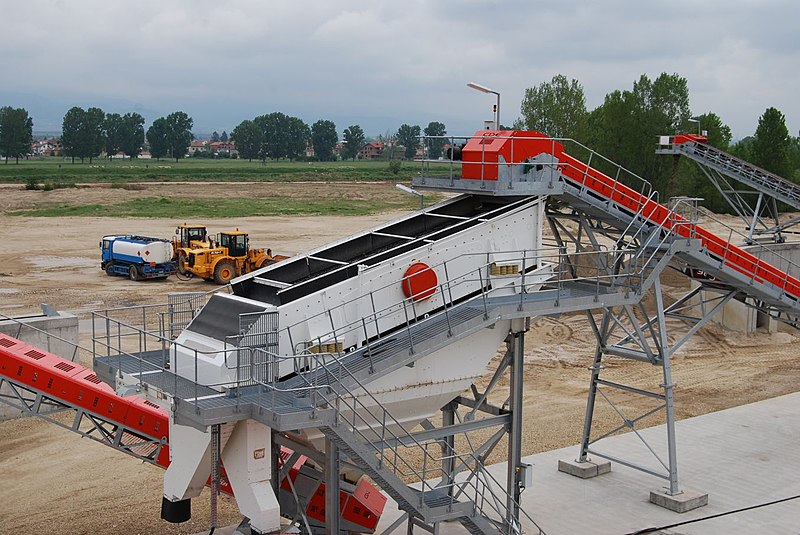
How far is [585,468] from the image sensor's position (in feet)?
67.3

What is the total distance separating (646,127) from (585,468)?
4141 cm

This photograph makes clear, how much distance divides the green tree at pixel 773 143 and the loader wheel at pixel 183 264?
140 feet

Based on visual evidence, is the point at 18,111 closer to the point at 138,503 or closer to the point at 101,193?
the point at 101,193

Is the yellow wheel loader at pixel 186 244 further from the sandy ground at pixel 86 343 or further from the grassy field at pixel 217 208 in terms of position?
the grassy field at pixel 217 208

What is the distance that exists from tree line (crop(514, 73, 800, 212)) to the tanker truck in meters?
26.5

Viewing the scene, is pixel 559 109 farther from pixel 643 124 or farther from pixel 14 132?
pixel 14 132

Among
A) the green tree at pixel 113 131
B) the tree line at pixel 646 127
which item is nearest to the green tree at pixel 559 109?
the tree line at pixel 646 127

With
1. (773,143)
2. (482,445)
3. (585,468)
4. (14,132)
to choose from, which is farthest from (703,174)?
(14,132)

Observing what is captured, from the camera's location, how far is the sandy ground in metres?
18.8

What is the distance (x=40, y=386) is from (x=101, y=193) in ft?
238

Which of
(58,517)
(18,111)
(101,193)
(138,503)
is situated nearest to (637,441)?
(138,503)

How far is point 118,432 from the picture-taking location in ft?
53.4

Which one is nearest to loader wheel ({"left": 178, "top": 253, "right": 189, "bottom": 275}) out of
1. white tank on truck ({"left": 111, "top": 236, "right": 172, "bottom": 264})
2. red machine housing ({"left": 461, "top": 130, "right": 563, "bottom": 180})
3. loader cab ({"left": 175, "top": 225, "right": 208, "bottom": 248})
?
white tank on truck ({"left": 111, "top": 236, "right": 172, "bottom": 264})

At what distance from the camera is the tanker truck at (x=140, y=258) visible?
4419cm
